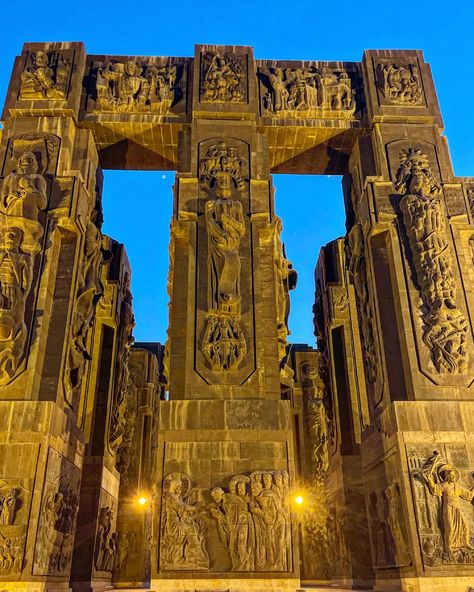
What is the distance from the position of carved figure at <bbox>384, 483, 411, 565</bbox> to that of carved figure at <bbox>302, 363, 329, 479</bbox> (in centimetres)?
874

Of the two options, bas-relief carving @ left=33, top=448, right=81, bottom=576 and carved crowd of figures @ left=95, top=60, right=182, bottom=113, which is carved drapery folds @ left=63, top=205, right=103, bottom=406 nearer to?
bas-relief carving @ left=33, top=448, right=81, bottom=576

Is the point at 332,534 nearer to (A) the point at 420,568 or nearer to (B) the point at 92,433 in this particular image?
(A) the point at 420,568

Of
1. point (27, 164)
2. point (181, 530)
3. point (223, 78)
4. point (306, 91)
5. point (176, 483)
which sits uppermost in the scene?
point (223, 78)

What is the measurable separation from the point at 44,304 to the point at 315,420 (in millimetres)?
12404

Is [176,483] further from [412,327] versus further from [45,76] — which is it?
[45,76]

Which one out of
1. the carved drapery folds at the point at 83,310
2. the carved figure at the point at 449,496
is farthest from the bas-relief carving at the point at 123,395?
the carved figure at the point at 449,496

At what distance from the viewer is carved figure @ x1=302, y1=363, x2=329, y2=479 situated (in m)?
20.7

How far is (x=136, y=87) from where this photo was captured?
1546cm

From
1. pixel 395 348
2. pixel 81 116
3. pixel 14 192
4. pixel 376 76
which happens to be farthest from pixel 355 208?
pixel 14 192

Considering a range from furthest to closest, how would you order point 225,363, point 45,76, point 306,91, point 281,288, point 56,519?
point 306,91 → point 45,76 → point 281,288 → point 225,363 → point 56,519

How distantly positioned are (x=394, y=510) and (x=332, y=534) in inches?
193

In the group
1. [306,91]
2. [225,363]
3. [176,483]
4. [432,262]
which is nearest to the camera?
[176,483]

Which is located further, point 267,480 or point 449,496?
point 267,480

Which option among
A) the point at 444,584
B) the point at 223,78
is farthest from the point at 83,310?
the point at 444,584
